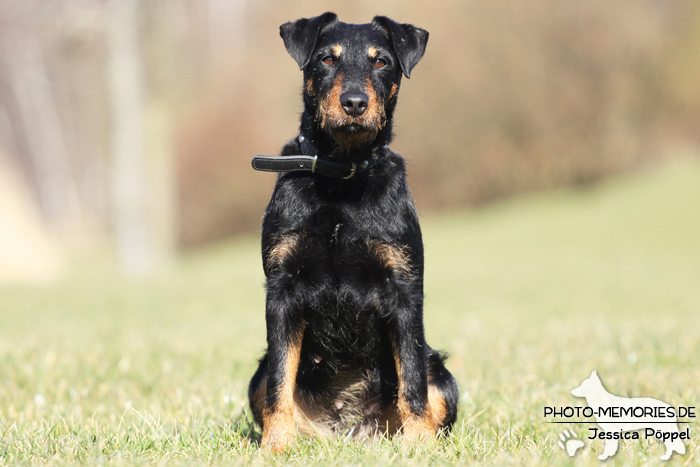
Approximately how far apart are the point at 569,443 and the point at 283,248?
57.1 inches

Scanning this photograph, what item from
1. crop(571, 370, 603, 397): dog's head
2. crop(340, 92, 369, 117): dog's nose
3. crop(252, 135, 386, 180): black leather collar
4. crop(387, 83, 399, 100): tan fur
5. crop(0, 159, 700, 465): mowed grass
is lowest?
crop(0, 159, 700, 465): mowed grass

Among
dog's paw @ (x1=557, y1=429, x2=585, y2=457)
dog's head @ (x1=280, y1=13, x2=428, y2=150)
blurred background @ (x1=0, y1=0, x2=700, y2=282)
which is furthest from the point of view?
blurred background @ (x1=0, y1=0, x2=700, y2=282)

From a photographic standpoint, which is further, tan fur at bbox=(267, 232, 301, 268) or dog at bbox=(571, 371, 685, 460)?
tan fur at bbox=(267, 232, 301, 268)

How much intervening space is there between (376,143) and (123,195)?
59.2 ft

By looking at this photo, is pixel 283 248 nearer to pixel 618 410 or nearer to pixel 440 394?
pixel 440 394

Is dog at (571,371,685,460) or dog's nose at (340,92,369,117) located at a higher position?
dog's nose at (340,92,369,117)

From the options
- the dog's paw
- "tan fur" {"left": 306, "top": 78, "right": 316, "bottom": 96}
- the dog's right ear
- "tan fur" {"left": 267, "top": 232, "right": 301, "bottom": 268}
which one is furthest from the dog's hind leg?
the dog's right ear

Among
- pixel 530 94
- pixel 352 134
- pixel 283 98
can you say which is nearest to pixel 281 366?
pixel 352 134

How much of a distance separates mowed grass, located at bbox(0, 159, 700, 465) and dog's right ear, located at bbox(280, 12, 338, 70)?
5.95ft

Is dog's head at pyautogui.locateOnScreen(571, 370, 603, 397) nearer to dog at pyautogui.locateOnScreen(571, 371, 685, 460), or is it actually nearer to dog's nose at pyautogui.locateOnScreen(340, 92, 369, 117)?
dog at pyautogui.locateOnScreen(571, 371, 685, 460)

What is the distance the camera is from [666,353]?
202 inches

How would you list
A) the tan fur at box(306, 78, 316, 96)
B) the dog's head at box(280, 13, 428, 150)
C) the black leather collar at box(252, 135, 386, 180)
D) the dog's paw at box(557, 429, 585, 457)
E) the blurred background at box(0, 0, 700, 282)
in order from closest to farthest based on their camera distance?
1. the dog's paw at box(557, 429, 585, 457)
2. the dog's head at box(280, 13, 428, 150)
3. the black leather collar at box(252, 135, 386, 180)
4. the tan fur at box(306, 78, 316, 96)
5. the blurred background at box(0, 0, 700, 282)

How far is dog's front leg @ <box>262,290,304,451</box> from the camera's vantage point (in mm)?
2920

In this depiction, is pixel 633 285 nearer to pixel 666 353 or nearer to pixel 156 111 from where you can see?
pixel 666 353
